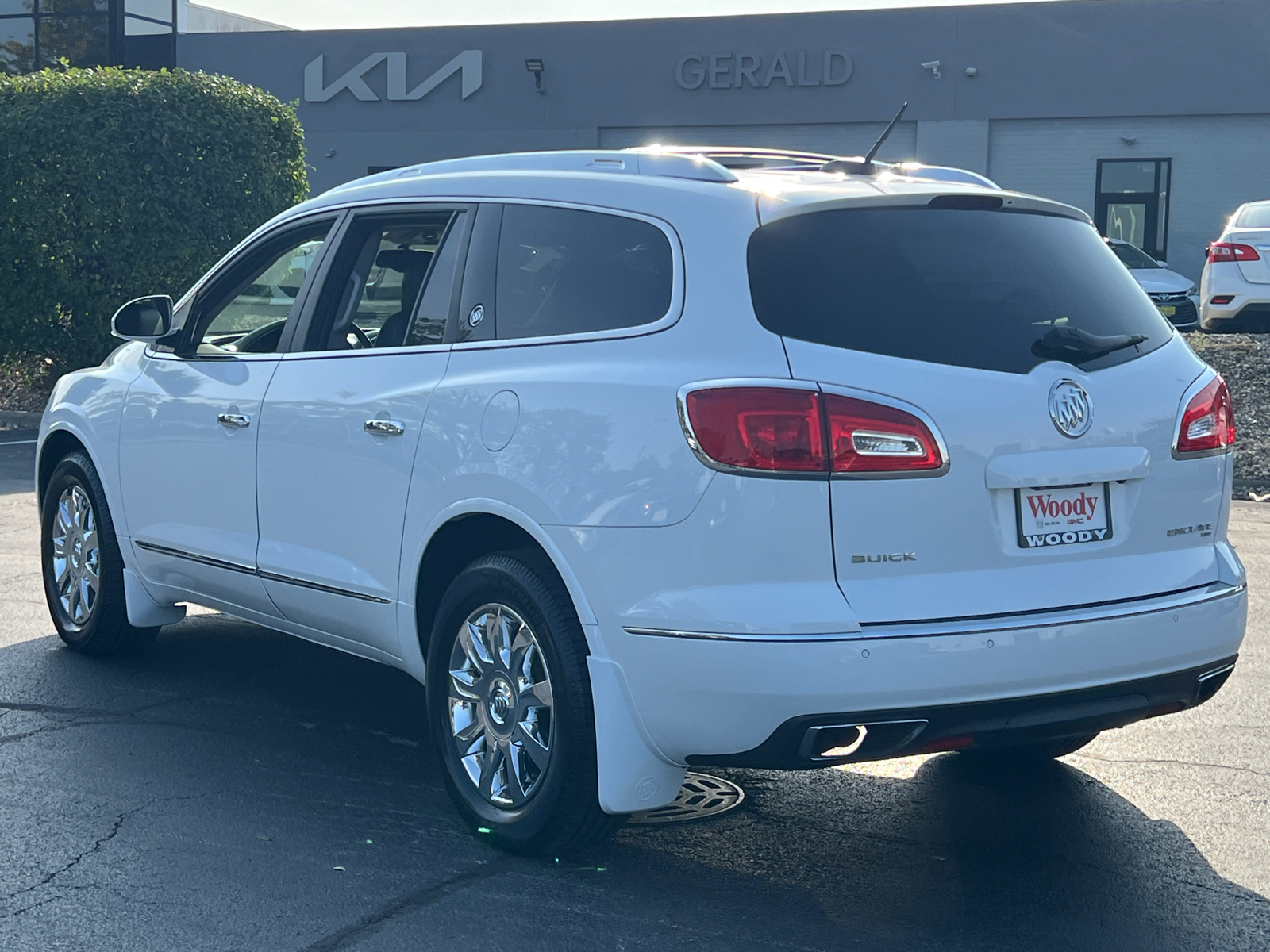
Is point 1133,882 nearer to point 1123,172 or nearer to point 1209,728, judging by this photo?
point 1209,728

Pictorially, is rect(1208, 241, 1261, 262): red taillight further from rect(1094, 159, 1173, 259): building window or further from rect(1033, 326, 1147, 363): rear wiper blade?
rect(1094, 159, 1173, 259): building window

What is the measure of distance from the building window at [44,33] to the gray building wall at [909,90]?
11.1 ft

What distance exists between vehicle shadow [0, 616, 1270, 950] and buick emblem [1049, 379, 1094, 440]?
1186 mm

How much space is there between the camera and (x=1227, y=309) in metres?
14.5

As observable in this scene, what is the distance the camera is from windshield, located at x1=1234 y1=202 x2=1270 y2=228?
48.8ft

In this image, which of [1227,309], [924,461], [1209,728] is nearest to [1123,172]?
[1227,309]

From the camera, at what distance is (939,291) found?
391 centimetres

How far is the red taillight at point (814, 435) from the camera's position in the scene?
11.9 feet

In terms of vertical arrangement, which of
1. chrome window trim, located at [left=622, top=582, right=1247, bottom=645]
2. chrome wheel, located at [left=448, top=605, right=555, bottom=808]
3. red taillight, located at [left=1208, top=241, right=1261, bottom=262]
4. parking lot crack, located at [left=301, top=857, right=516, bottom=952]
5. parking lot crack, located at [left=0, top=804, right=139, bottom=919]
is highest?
red taillight, located at [left=1208, top=241, right=1261, bottom=262]

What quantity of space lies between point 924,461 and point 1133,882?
132 cm

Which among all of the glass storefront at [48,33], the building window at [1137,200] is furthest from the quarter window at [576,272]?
the glass storefront at [48,33]

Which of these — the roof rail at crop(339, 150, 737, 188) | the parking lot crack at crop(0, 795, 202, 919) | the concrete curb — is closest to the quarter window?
the roof rail at crop(339, 150, 737, 188)

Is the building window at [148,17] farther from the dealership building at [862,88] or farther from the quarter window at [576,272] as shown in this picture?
the quarter window at [576,272]

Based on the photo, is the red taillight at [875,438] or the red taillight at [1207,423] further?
the red taillight at [1207,423]
